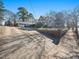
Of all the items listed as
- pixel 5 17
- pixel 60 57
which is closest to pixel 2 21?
pixel 5 17

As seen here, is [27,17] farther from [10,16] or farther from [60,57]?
[60,57]

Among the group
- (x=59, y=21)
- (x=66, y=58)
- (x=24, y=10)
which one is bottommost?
(x=66, y=58)

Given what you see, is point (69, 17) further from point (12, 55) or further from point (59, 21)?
point (12, 55)

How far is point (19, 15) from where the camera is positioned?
5894cm

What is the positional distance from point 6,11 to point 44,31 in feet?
49.8

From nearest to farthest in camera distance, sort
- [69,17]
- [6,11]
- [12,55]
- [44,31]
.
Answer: [12,55]
[44,31]
[6,11]
[69,17]

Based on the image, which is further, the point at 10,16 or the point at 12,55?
the point at 10,16

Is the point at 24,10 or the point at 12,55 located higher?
the point at 24,10

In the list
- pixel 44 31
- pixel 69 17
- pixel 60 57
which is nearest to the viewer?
pixel 60 57

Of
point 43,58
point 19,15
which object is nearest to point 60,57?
point 43,58

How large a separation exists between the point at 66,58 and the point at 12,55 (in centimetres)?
446

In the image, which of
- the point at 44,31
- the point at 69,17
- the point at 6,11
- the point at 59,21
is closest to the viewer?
the point at 44,31

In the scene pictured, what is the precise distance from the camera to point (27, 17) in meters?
62.7

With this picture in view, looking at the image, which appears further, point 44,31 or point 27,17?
point 27,17
